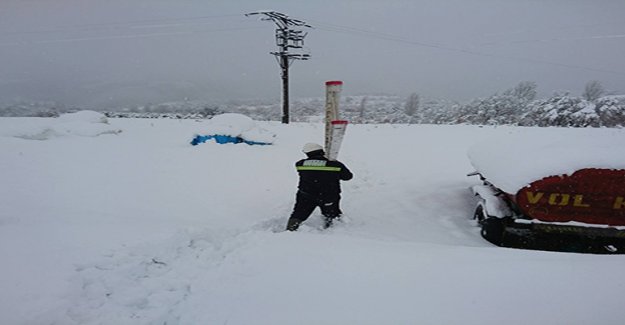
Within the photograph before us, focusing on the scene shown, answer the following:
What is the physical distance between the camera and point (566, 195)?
4.12 m

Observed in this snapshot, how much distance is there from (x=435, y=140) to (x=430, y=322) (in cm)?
1411

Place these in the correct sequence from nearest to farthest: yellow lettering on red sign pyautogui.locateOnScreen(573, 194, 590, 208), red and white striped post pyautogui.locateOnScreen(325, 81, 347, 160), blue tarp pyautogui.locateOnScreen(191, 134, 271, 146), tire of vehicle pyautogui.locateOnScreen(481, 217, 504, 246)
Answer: yellow lettering on red sign pyautogui.locateOnScreen(573, 194, 590, 208) < tire of vehicle pyautogui.locateOnScreen(481, 217, 504, 246) < red and white striped post pyautogui.locateOnScreen(325, 81, 347, 160) < blue tarp pyautogui.locateOnScreen(191, 134, 271, 146)

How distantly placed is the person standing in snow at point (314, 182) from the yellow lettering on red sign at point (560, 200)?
2803mm

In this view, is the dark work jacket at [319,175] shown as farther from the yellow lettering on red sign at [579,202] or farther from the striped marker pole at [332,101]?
the yellow lettering on red sign at [579,202]

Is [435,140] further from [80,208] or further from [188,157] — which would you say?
[80,208]

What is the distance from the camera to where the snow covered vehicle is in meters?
4.02

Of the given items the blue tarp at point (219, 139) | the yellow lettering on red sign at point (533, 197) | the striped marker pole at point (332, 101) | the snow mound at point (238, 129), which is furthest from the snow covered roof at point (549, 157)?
the blue tarp at point (219, 139)

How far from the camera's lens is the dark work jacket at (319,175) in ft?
17.2

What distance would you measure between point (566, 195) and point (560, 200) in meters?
0.09

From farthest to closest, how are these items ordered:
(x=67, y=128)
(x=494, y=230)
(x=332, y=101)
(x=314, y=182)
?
(x=67, y=128)
(x=332, y=101)
(x=314, y=182)
(x=494, y=230)

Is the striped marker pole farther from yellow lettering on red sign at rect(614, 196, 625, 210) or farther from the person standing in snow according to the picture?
yellow lettering on red sign at rect(614, 196, 625, 210)

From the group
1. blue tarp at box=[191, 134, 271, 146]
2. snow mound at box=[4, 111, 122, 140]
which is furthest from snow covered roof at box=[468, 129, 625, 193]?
snow mound at box=[4, 111, 122, 140]

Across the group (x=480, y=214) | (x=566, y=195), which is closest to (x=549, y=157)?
(x=566, y=195)

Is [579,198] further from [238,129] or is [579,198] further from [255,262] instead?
[238,129]
